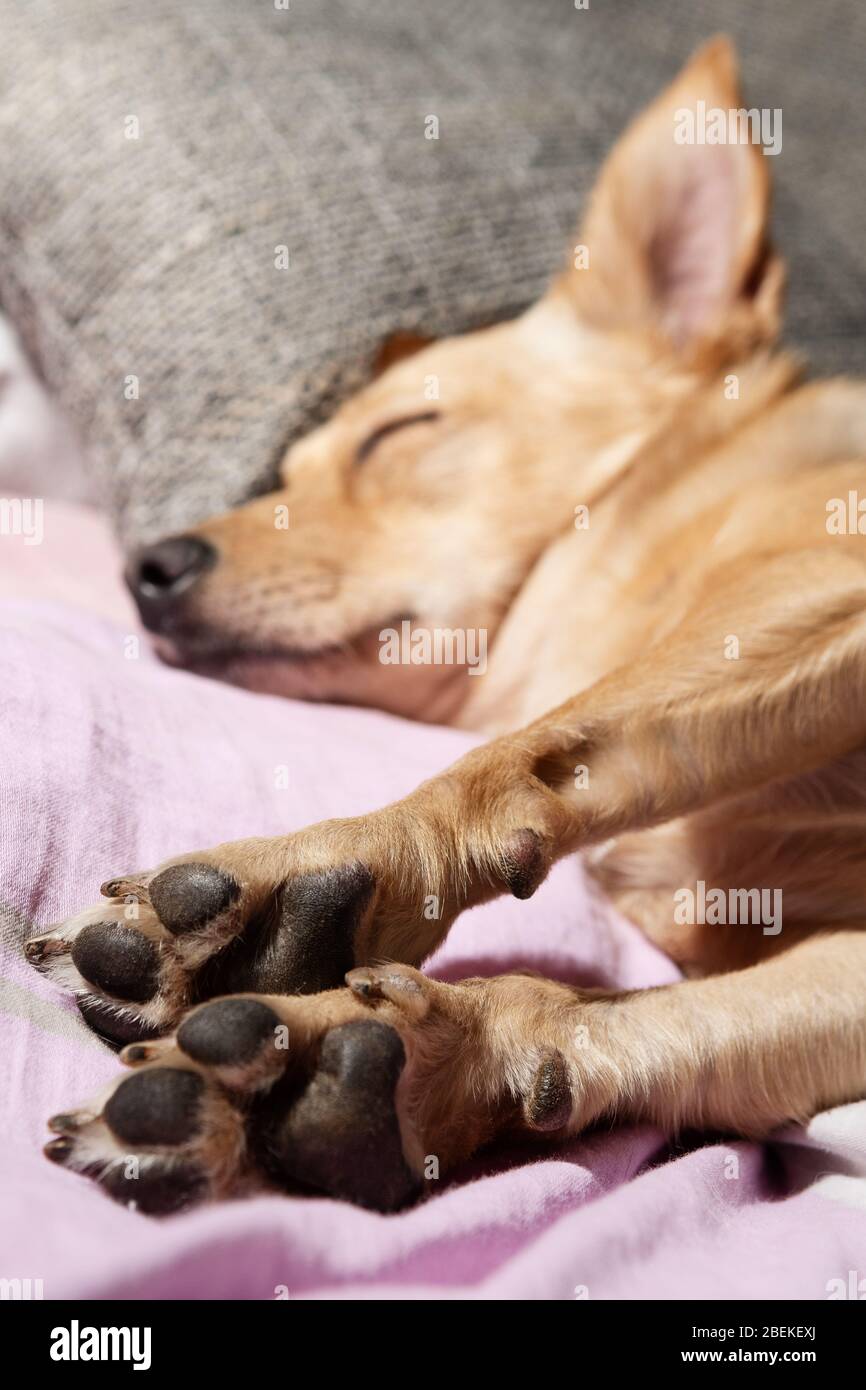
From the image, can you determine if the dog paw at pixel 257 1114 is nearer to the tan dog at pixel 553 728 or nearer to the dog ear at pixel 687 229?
the tan dog at pixel 553 728

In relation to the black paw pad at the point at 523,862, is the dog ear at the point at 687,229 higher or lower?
higher

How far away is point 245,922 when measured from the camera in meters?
0.91

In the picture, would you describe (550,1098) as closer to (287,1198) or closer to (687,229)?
(287,1198)

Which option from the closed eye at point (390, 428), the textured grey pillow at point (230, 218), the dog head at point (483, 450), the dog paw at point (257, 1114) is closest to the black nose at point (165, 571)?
the dog head at point (483, 450)

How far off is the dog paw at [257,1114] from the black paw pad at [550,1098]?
4.4 inches

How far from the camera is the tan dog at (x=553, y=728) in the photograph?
2.70 feet

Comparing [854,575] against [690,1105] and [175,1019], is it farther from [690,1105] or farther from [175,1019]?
[175,1019]

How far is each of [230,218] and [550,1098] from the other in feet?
4.94

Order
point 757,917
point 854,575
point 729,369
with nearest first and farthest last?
point 854,575
point 757,917
point 729,369

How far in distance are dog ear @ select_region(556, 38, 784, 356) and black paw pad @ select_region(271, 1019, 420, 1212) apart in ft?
4.92

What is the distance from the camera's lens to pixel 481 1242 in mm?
799

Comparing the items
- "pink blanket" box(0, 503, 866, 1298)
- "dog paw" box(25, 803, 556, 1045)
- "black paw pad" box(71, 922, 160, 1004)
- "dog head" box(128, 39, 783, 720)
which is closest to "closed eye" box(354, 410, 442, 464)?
"dog head" box(128, 39, 783, 720)

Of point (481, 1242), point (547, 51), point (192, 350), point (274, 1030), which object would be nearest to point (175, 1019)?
point (274, 1030)

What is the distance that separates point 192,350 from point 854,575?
1.14 metres
